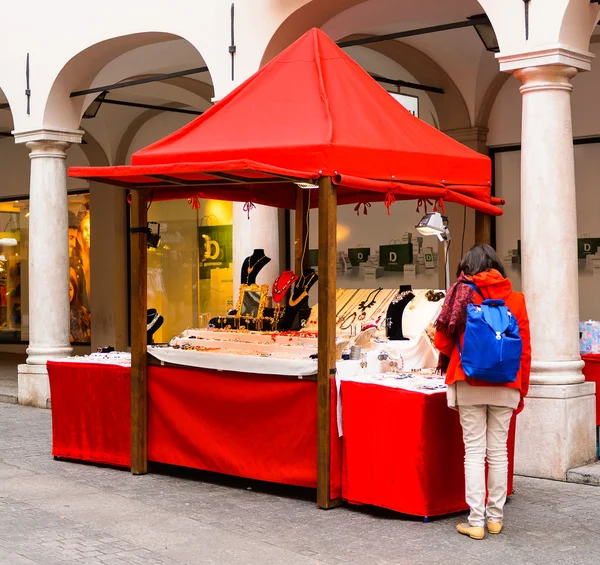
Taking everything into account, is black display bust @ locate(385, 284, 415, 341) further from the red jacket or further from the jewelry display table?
the red jacket

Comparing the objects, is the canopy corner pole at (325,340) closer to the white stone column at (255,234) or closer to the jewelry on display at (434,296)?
the jewelry on display at (434,296)

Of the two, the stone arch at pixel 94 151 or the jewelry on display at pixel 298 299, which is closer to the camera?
the jewelry on display at pixel 298 299

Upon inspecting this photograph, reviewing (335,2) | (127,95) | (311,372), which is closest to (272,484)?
(311,372)

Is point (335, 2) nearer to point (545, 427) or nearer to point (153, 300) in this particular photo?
point (545, 427)

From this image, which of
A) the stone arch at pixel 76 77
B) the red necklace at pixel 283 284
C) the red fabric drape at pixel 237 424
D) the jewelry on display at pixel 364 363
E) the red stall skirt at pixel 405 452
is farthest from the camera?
the stone arch at pixel 76 77

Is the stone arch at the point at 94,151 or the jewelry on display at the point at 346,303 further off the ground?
the stone arch at the point at 94,151

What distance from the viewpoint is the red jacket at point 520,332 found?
6.44m

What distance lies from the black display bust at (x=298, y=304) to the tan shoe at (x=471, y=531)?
2.82 meters

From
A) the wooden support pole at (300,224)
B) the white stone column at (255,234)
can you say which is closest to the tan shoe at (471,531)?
the wooden support pole at (300,224)

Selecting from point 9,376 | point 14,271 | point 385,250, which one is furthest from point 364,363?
point 14,271

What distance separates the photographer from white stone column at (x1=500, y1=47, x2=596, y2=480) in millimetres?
8469

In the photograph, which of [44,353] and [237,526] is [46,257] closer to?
[44,353]

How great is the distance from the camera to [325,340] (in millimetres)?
7402

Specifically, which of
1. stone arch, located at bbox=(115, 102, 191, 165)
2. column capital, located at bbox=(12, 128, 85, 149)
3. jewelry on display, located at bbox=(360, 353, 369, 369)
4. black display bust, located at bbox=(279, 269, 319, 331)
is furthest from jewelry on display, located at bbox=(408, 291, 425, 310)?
stone arch, located at bbox=(115, 102, 191, 165)
